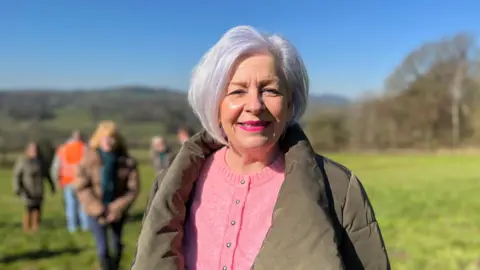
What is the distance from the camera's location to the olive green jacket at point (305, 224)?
1.65 meters

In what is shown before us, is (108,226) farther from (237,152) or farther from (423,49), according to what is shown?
(423,49)

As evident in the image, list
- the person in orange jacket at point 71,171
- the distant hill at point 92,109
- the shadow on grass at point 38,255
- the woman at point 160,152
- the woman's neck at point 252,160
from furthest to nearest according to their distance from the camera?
1. the distant hill at point 92,109
2. the woman at point 160,152
3. the person in orange jacket at point 71,171
4. the shadow on grass at point 38,255
5. the woman's neck at point 252,160

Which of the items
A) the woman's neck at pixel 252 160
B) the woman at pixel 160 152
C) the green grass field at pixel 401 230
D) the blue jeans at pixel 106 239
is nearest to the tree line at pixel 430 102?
the green grass field at pixel 401 230

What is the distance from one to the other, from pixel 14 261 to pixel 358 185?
7.02 m

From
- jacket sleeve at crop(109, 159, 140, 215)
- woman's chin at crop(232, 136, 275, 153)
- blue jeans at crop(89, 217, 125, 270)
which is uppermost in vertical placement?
woman's chin at crop(232, 136, 275, 153)

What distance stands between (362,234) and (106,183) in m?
4.18

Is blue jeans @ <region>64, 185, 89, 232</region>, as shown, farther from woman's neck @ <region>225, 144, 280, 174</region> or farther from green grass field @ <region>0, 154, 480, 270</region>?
woman's neck @ <region>225, 144, 280, 174</region>

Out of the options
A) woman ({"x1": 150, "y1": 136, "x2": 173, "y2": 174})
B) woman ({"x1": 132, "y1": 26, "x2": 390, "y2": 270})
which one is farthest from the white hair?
woman ({"x1": 150, "y1": 136, "x2": 173, "y2": 174})

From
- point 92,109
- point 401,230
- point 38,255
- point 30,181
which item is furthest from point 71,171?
point 92,109

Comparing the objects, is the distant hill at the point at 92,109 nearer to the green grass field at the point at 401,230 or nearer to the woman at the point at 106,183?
the green grass field at the point at 401,230

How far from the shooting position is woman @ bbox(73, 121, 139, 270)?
5.47 metres

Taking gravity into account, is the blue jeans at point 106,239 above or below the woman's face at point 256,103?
below

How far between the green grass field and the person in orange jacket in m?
0.32

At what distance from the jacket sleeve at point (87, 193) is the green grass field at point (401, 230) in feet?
6.52
